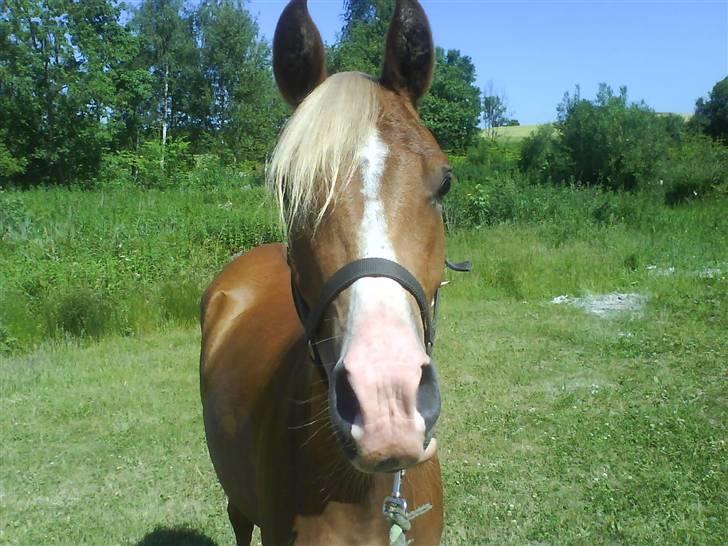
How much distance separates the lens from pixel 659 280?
381 inches

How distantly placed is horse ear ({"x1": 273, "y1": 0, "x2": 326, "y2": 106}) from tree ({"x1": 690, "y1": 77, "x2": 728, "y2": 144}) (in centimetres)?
3835

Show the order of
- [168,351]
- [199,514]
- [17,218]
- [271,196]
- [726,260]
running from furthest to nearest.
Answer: [17,218]
[726,260]
[168,351]
[199,514]
[271,196]

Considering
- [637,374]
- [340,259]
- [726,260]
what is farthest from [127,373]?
[726,260]

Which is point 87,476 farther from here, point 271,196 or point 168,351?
point 271,196

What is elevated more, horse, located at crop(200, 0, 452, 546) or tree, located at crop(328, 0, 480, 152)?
tree, located at crop(328, 0, 480, 152)

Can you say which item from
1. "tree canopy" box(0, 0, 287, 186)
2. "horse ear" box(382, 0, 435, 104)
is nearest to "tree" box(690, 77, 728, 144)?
"tree canopy" box(0, 0, 287, 186)

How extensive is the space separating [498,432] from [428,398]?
4050 mm

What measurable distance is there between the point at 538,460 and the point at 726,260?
8573mm

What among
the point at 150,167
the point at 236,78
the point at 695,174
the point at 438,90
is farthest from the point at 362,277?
the point at 236,78

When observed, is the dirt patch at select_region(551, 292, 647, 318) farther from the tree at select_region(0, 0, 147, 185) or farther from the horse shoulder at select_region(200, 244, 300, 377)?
the tree at select_region(0, 0, 147, 185)

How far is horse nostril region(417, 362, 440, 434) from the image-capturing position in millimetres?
1308

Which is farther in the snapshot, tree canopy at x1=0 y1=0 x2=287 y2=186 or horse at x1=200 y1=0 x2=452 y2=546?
tree canopy at x1=0 y1=0 x2=287 y2=186

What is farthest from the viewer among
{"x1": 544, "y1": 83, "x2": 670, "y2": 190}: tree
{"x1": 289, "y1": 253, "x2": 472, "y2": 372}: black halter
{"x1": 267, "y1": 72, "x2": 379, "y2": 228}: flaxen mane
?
{"x1": 544, "y1": 83, "x2": 670, "y2": 190}: tree

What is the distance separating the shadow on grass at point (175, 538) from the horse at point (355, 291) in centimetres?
197
